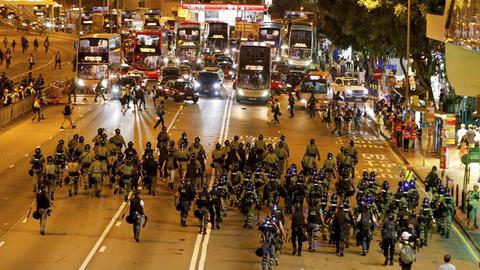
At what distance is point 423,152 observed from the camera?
140 feet

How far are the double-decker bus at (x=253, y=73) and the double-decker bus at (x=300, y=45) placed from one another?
20.9 metres

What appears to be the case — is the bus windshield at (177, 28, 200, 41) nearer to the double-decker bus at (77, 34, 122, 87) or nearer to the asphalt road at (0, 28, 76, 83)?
the asphalt road at (0, 28, 76, 83)

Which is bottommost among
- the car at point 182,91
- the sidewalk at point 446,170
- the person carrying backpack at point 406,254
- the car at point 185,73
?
the sidewalk at point 446,170

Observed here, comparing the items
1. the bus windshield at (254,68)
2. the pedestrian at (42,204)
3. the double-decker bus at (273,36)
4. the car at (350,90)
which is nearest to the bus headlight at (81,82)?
the bus windshield at (254,68)

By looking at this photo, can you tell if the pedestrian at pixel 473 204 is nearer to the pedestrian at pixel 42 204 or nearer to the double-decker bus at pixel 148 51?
the pedestrian at pixel 42 204

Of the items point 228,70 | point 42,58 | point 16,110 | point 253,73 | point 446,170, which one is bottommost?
point 446,170

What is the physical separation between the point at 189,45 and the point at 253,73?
22.3m

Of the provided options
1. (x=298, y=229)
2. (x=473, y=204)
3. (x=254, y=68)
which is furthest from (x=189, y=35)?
(x=298, y=229)

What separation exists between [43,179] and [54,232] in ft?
10.5

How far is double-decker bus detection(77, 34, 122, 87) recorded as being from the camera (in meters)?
59.4

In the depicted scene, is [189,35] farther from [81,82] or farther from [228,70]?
[81,82]

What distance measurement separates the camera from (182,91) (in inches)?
2202

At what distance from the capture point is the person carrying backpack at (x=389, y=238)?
944 inches

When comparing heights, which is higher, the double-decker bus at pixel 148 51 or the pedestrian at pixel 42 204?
the double-decker bus at pixel 148 51
